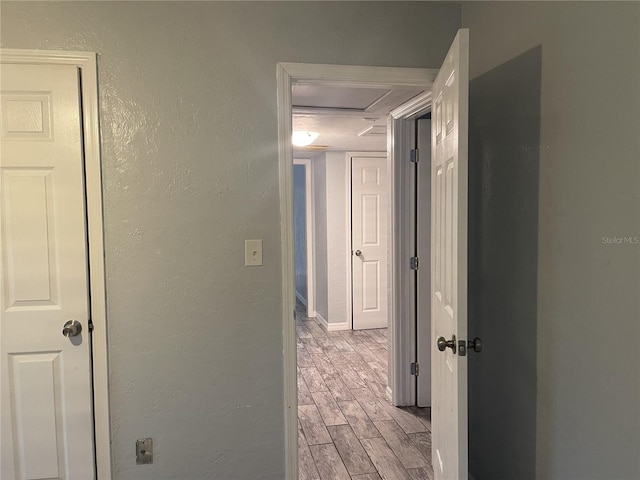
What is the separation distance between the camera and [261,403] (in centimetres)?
205

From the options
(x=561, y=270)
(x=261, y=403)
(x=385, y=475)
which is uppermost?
(x=561, y=270)

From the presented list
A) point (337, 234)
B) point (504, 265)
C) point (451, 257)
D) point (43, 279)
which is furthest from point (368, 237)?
point (43, 279)

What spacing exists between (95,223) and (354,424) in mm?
1983

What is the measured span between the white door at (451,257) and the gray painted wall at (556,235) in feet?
0.64

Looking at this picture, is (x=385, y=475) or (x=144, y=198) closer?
(x=144, y=198)

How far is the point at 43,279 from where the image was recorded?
73.6 inches

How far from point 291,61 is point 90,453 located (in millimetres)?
1938

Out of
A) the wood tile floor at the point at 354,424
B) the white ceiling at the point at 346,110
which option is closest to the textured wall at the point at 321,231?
the white ceiling at the point at 346,110

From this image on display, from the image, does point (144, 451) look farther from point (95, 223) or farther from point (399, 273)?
point (399, 273)

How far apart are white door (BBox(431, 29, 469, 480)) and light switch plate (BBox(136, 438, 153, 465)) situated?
128cm

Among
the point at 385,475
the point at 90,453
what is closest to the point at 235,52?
the point at 90,453

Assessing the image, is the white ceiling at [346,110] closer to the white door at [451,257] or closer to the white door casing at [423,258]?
the white door casing at [423,258]

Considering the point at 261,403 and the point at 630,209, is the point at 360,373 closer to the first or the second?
the point at 261,403

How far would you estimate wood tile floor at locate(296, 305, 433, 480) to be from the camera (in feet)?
7.81
